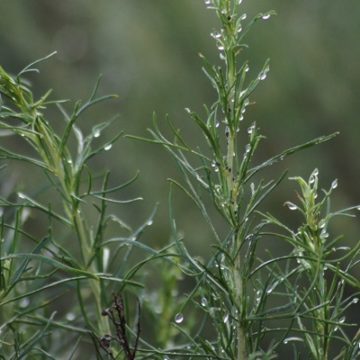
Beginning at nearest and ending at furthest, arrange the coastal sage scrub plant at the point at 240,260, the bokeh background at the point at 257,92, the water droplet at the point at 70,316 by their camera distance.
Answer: the coastal sage scrub plant at the point at 240,260 → the water droplet at the point at 70,316 → the bokeh background at the point at 257,92

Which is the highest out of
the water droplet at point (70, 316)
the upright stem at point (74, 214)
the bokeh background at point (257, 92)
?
the upright stem at point (74, 214)

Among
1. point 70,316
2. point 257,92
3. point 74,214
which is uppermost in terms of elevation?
point 74,214

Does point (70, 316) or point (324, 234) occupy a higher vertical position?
point (324, 234)

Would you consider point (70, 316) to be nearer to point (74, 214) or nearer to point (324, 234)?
point (74, 214)

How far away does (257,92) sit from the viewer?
322 centimetres

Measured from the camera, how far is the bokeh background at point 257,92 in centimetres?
310

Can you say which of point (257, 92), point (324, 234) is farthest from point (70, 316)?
point (257, 92)

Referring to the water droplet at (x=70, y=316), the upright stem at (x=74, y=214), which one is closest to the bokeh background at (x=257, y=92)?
the water droplet at (x=70, y=316)

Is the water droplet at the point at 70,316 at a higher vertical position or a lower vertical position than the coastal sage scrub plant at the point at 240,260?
lower

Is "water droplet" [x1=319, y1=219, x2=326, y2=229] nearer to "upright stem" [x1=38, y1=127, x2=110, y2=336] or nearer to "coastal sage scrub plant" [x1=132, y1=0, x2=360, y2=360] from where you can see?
"coastal sage scrub plant" [x1=132, y1=0, x2=360, y2=360]

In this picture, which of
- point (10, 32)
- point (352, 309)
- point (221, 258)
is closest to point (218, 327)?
point (221, 258)

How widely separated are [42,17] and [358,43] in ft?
5.16

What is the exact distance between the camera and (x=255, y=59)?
302 centimetres

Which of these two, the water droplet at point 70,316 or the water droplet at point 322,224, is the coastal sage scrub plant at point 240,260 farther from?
the water droplet at point 70,316
